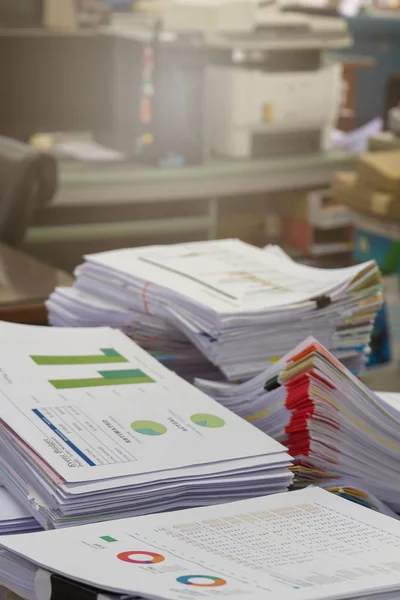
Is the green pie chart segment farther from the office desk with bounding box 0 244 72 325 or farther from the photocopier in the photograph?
the photocopier

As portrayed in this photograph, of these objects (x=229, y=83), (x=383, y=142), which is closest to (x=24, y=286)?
(x=229, y=83)

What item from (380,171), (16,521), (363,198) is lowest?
(363,198)

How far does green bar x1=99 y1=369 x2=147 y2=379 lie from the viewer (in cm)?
106

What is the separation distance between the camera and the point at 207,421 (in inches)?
38.3

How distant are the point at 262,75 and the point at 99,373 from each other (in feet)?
9.27

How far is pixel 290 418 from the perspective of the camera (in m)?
0.96

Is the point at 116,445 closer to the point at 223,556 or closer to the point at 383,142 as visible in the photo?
the point at 223,556

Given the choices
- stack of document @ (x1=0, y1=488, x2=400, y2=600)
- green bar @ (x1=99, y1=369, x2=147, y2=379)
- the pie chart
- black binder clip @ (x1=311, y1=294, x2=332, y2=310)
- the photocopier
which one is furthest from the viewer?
the photocopier

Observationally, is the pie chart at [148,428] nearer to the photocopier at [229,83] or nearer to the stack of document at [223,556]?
the stack of document at [223,556]

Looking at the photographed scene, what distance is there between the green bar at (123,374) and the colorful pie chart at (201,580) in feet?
1.25

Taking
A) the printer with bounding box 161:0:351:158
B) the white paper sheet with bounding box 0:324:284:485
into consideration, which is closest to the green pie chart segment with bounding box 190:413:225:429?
the white paper sheet with bounding box 0:324:284:485

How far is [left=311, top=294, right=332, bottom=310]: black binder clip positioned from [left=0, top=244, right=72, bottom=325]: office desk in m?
0.71

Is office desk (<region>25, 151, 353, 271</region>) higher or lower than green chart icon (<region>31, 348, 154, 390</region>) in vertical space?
lower

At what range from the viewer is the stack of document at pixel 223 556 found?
0.69 metres
